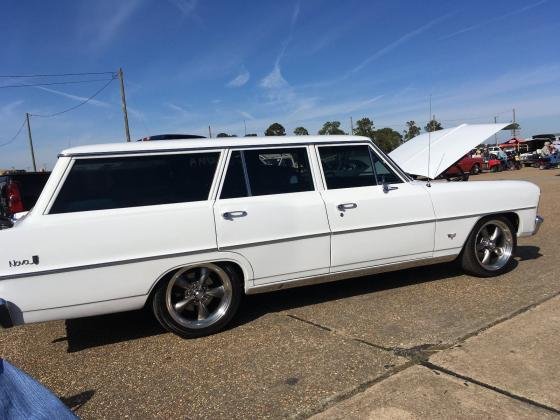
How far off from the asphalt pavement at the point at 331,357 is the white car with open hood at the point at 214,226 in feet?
1.20

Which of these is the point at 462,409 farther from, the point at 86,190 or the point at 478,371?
the point at 86,190

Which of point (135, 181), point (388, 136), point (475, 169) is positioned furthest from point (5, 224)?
point (388, 136)

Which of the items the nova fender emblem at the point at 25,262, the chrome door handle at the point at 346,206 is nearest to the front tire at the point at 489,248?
the chrome door handle at the point at 346,206

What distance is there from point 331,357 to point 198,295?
1.26 m

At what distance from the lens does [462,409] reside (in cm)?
289

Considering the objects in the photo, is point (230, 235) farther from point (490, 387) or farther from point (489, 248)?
point (489, 248)

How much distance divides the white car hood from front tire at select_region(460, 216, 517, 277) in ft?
2.58

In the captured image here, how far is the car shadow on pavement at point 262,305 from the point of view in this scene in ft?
14.4

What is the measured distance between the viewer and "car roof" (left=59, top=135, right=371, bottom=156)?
3.96 m

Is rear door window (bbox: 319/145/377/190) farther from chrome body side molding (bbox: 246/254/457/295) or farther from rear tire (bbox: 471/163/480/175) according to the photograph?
rear tire (bbox: 471/163/480/175)

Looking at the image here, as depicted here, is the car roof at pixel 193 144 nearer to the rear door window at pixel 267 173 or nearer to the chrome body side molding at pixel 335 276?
the rear door window at pixel 267 173

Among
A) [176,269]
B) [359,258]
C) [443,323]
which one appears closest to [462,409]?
[443,323]

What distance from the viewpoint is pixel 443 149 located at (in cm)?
604

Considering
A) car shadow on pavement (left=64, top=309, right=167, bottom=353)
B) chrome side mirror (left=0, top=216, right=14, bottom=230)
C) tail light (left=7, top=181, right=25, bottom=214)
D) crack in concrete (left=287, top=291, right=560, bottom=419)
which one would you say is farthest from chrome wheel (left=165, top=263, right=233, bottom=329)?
tail light (left=7, top=181, right=25, bottom=214)
